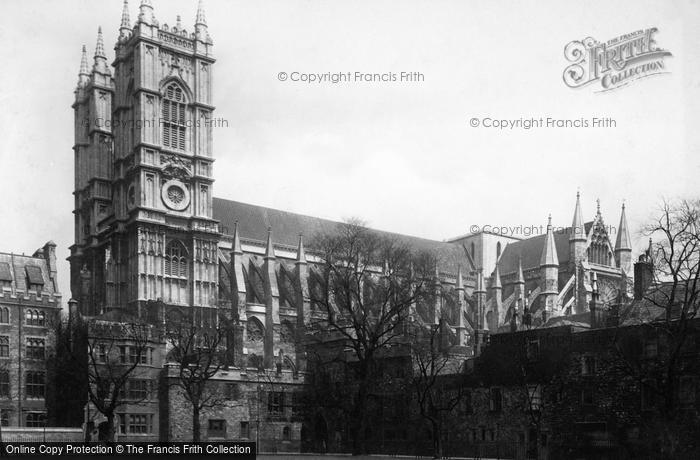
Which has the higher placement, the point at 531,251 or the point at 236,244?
the point at 531,251

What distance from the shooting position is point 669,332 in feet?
126

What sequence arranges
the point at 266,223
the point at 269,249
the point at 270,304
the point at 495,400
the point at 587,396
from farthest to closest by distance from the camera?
the point at 266,223 → the point at 269,249 → the point at 270,304 → the point at 495,400 → the point at 587,396

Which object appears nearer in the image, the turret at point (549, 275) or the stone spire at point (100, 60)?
the turret at point (549, 275)

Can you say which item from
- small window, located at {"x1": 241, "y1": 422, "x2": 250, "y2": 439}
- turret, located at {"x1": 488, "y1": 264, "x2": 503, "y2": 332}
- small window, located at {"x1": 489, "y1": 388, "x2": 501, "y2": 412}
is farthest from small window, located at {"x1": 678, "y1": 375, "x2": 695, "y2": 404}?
turret, located at {"x1": 488, "y1": 264, "x2": 503, "y2": 332}

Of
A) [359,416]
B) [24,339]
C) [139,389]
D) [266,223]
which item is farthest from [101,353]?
[266,223]

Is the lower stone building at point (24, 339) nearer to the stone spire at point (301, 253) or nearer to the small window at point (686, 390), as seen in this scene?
the stone spire at point (301, 253)

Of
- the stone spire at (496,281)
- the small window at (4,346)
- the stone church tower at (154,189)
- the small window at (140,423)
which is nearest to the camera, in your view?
the small window at (140,423)

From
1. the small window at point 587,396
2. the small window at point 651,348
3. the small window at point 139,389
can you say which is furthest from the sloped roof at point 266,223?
the small window at point 651,348

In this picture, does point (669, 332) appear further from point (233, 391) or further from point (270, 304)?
point (270, 304)

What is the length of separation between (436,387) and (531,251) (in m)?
51.3

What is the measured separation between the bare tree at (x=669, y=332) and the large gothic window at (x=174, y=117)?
48322 millimetres

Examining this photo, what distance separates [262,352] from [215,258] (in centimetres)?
922

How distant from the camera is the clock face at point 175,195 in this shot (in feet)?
273

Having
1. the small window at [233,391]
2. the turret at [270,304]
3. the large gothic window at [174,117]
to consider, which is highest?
the large gothic window at [174,117]
